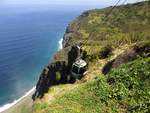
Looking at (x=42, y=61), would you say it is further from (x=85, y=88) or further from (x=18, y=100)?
(x=85, y=88)

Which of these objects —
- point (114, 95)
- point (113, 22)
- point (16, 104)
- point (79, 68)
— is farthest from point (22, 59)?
point (114, 95)

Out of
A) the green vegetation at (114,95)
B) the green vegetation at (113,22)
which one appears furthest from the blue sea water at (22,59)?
the green vegetation at (114,95)

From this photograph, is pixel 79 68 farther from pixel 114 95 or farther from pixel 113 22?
pixel 113 22

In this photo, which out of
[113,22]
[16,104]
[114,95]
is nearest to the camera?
[114,95]

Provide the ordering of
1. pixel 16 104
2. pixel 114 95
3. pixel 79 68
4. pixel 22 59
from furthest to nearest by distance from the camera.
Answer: pixel 22 59 < pixel 16 104 < pixel 79 68 < pixel 114 95

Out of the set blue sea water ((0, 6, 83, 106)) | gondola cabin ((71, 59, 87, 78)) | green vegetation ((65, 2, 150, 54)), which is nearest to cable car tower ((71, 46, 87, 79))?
gondola cabin ((71, 59, 87, 78))

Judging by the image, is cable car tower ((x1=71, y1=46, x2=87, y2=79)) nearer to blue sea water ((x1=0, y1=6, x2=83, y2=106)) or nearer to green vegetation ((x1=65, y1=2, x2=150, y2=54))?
blue sea water ((x1=0, y1=6, x2=83, y2=106))

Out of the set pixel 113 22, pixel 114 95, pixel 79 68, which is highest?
pixel 114 95

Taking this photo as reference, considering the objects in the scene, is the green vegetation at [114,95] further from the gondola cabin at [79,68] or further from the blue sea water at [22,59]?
the blue sea water at [22,59]
